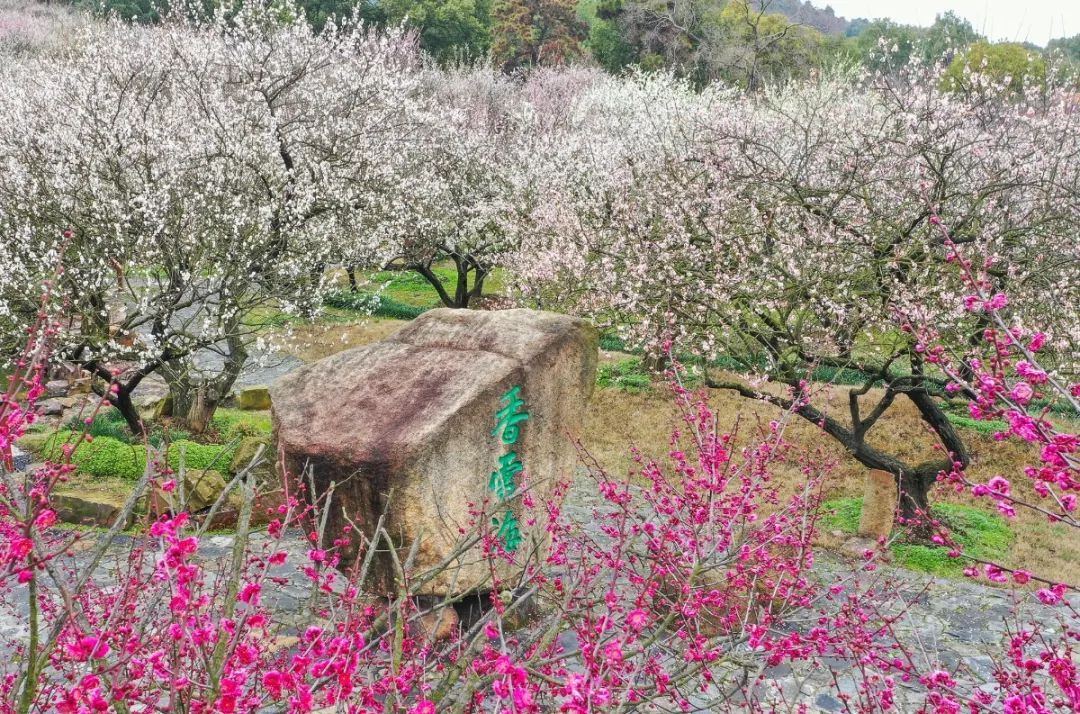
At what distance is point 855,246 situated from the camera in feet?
36.0

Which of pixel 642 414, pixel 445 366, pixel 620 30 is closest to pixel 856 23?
pixel 620 30

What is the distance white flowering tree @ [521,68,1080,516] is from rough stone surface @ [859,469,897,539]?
21 centimetres

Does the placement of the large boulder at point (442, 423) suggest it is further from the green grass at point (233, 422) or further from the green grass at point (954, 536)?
the green grass at point (233, 422)

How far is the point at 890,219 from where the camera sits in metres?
11.1

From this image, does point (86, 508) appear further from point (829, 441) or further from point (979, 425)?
point (979, 425)

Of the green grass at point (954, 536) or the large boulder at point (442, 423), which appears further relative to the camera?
the green grass at point (954, 536)

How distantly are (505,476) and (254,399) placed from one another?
10485mm

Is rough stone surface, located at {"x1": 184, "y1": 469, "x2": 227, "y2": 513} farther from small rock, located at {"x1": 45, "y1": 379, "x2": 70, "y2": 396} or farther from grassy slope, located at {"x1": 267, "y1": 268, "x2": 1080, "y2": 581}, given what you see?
small rock, located at {"x1": 45, "y1": 379, "x2": 70, "y2": 396}

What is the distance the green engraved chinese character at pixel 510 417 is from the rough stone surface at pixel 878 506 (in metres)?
6.31

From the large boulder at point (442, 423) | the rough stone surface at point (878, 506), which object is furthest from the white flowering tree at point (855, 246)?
the large boulder at point (442, 423)

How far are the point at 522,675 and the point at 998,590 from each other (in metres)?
9.35

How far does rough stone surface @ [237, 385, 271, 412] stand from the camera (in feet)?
53.3

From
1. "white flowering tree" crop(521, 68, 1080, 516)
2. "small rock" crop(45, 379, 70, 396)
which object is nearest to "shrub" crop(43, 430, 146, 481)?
"small rock" crop(45, 379, 70, 396)

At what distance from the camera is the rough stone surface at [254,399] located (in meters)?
16.2
